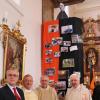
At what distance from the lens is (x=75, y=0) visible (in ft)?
32.7

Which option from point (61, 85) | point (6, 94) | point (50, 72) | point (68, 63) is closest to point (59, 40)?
point (68, 63)

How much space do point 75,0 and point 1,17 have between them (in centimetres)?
430

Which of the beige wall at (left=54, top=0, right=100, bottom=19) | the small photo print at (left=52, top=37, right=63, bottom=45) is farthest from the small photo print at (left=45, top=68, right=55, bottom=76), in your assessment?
the beige wall at (left=54, top=0, right=100, bottom=19)

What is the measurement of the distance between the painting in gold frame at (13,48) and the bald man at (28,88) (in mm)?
553

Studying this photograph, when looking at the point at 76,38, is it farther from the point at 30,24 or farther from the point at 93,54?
the point at 93,54

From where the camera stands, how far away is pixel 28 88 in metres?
5.82

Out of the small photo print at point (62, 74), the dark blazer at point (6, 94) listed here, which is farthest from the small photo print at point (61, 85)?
the dark blazer at point (6, 94)

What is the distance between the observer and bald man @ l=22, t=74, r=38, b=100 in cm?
574

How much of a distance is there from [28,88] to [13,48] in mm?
1262

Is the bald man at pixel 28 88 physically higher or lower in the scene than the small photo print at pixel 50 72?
lower

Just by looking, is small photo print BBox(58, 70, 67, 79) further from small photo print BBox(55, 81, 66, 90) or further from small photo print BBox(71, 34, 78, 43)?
small photo print BBox(71, 34, 78, 43)

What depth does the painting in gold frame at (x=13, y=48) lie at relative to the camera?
6254mm

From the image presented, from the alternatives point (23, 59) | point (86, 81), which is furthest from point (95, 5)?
point (23, 59)

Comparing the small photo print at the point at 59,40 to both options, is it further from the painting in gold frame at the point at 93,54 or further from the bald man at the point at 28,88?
the painting in gold frame at the point at 93,54
